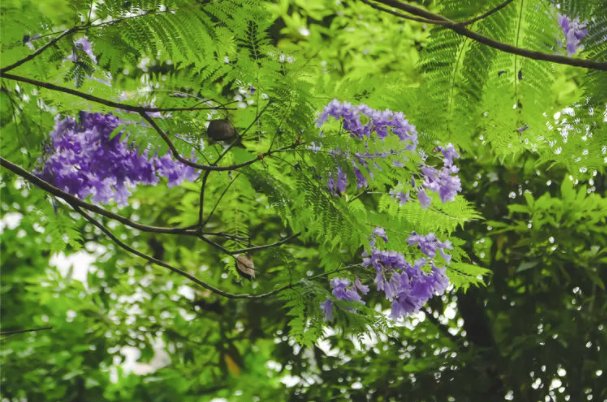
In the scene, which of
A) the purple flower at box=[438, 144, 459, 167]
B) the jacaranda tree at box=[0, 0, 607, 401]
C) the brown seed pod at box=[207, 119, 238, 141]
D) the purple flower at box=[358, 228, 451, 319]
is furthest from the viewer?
the purple flower at box=[438, 144, 459, 167]

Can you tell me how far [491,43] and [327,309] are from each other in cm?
131

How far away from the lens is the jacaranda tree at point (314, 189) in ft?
6.23

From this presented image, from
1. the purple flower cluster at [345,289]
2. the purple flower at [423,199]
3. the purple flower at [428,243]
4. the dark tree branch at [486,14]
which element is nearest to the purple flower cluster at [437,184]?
the purple flower at [423,199]

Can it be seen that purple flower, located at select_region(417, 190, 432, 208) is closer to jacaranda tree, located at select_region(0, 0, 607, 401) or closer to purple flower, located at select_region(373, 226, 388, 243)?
jacaranda tree, located at select_region(0, 0, 607, 401)

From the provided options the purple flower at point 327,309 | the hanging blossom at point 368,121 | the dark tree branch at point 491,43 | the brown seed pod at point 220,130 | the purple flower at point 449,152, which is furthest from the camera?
the purple flower at point 449,152

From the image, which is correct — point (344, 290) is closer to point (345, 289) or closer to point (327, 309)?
point (345, 289)

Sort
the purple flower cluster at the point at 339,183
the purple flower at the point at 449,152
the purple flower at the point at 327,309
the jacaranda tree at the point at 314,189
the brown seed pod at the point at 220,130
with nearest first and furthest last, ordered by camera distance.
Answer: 1. the jacaranda tree at the point at 314,189
2. the brown seed pod at the point at 220,130
3. the purple flower cluster at the point at 339,183
4. the purple flower at the point at 327,309
5. the purple flower at the point at 449,152

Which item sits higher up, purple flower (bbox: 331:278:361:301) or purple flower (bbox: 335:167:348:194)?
purple flower (bbox: 335:167:348:194)

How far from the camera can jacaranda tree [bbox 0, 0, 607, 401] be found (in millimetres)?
1899

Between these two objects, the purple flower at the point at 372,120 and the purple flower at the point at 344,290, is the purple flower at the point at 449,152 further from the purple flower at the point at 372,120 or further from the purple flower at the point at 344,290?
the purple flower at the point at 344,290

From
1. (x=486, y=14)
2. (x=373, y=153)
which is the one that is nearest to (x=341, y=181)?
(x=373, y=153)

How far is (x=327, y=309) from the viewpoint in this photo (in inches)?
105

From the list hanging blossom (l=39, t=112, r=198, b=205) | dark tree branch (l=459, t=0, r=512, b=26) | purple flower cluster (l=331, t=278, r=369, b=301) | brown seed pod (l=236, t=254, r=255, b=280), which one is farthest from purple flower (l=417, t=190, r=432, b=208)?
dark tree branch (l=459, t=0, r=512, b=26)

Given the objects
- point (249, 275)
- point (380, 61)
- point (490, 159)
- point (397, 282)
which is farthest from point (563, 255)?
point (249, 275)
